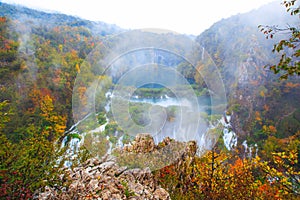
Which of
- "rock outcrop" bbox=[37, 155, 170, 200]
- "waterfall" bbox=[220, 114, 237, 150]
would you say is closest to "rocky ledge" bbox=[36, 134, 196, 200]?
"rock outcrop" bbox=[37, 155, 170, 200]

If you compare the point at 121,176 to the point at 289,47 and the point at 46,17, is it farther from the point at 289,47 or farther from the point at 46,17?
the point at 46,17

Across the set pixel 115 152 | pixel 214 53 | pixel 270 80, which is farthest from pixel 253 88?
pixel 115 152

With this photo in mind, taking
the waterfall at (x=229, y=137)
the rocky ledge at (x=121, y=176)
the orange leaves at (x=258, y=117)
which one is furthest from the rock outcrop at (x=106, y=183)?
the orange leaves at (x=258, y=117)

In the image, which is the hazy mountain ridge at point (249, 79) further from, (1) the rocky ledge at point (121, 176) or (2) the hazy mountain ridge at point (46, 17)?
(1) the rocky ledge at point (121, 176)

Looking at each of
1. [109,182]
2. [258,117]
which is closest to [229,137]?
[258,117]

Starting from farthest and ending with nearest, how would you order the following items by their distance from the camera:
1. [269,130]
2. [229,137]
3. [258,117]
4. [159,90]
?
[258,117], [229,137], [269,130], [159,90]

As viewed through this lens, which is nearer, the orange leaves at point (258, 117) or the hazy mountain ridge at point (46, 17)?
the orange leaves at point (258, 117)

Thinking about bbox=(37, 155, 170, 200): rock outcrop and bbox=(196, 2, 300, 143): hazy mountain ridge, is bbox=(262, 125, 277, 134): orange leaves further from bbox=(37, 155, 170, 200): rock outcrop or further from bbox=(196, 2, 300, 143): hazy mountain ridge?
bbox=(37, 155, 170, 200): rock outcrop

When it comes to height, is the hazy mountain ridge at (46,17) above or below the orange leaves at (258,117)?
above
